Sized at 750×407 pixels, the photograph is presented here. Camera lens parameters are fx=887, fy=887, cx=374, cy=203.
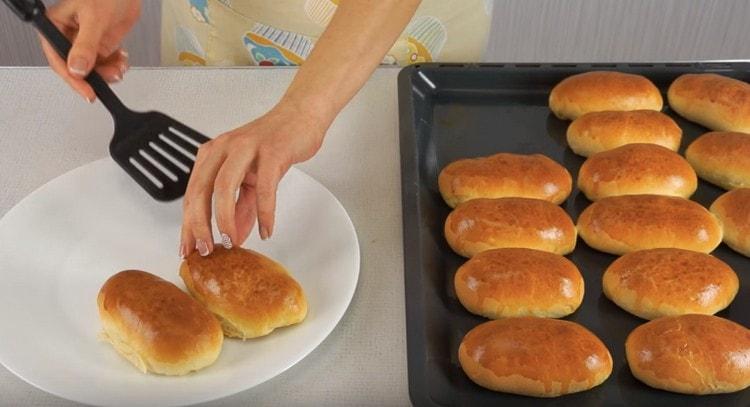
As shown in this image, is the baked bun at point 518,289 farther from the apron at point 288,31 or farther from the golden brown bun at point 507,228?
the apron at point 288,31

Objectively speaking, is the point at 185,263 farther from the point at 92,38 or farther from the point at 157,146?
the point at 92,38

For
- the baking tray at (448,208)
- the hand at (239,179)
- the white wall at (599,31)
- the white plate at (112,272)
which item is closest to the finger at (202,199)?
the hand at (239,179)

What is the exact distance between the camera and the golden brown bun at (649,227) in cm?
108

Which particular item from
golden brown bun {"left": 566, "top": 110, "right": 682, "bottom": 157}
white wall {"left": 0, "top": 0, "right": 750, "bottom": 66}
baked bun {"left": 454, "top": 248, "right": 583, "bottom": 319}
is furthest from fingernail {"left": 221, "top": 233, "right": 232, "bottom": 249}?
white wall {"left": 0, "top": 0, "right": 750, "bottom": 66}

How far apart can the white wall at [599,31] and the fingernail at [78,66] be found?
1510mm

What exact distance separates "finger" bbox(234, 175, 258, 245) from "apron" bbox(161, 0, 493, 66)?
540 millimetres

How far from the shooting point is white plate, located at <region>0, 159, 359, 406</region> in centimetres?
88

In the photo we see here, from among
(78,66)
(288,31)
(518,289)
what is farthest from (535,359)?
(288,31)

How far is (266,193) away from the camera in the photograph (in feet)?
3.09

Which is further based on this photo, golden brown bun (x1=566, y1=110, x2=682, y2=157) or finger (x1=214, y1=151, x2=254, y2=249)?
golden brown bun (x1=566, y1=110, x2=682, y2=157)

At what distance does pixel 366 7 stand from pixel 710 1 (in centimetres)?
184

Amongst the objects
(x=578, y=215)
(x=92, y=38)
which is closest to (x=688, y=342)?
(x=578, y=215)

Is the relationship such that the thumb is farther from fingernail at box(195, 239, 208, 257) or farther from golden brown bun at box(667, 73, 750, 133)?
golden brown bun at box(667, 73, 750, 133)

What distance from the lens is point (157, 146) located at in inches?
45.0
